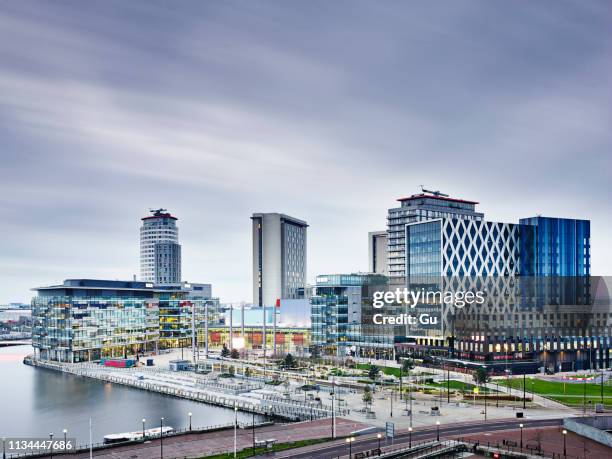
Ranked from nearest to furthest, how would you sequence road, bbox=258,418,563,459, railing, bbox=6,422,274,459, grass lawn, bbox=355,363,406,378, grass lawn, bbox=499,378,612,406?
road, bbox=258,418,563,459 < railing, bbox=6,422,274,459 < grass lawn, bbox=499,378,612,406 < grass lawn, bbox=355,363,406,378

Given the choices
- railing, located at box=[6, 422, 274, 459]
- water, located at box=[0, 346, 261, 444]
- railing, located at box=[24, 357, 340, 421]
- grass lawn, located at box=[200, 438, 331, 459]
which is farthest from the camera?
railing, located at box=[24, 357, 340, 421]

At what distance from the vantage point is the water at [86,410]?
114 m

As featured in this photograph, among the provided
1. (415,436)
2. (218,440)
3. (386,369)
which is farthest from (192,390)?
(415,436)

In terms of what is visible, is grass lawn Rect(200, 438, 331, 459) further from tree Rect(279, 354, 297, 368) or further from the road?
tree Rect(279, 354, 297, 368)

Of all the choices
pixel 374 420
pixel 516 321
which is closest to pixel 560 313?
pixel 516 321

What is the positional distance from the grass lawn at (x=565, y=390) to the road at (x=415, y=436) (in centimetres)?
2096

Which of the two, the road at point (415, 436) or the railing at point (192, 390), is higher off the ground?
the road at point (415, 436)

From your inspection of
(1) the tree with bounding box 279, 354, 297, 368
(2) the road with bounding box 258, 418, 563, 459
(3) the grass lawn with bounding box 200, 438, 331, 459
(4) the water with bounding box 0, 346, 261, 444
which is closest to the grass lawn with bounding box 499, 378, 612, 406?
(2) the road with bounding box 258, 418, 563, 459

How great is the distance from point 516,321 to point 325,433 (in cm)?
9700

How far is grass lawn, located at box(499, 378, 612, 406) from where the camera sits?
121 m

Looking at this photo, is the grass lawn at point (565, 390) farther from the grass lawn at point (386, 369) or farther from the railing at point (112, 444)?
the railing at point (112, 444)

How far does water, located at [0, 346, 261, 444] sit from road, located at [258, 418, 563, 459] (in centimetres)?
3116

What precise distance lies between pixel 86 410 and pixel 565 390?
94.3 m

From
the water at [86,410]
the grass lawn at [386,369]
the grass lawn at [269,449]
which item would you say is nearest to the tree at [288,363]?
the grass lawn at [386,369]
